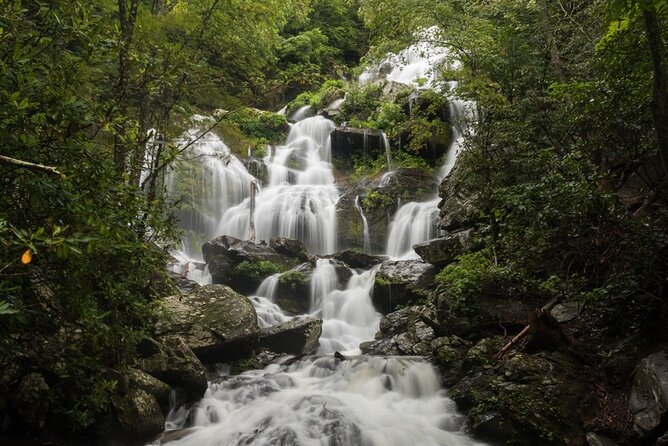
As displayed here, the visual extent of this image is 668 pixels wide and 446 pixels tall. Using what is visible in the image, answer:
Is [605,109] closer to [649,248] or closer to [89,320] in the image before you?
[649,248]

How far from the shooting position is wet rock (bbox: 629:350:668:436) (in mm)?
4863

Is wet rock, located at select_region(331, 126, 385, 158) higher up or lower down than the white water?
higher up

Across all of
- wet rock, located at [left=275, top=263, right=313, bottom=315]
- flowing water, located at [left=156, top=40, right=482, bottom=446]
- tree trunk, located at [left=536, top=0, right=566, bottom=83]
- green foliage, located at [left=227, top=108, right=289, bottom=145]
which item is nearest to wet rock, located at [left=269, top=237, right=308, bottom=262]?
flowing water, located at [left=156, top=40, right=482, bottom=446]

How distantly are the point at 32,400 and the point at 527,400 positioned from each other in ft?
20.6

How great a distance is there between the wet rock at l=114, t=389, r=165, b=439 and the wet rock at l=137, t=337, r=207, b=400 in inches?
23.9

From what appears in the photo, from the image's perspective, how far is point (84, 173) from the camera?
334 centimetres

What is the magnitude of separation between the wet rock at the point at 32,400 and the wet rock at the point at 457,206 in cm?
947

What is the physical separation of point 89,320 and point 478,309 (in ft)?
22.2

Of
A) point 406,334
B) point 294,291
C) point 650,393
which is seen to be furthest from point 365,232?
point 650,393

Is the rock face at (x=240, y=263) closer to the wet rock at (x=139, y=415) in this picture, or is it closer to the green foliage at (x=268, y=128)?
the wet rock at (x=139, y=415)

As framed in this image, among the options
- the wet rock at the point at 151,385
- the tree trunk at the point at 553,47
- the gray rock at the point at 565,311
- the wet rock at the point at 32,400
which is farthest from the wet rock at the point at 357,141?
the wet rock at the point at 32,400

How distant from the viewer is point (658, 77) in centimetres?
429

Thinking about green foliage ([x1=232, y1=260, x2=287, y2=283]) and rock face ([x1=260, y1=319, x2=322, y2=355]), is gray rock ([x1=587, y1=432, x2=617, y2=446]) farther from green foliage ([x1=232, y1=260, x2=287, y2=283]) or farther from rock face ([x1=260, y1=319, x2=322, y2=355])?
green foliage ([x1=232, y1=260, x2=287, y2=283])

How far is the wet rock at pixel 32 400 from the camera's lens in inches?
185
